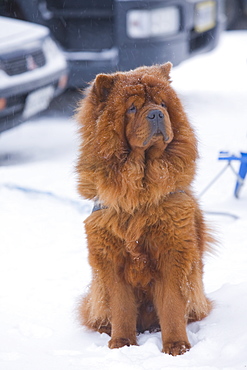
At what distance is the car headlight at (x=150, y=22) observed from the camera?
23.8ft

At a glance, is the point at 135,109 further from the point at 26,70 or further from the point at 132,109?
the point at 26,70

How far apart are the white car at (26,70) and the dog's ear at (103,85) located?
3187 millimetres

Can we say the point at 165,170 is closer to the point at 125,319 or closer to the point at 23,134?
the point at 125,319

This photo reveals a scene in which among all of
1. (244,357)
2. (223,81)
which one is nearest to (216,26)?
(223,81)

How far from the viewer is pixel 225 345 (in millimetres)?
2885

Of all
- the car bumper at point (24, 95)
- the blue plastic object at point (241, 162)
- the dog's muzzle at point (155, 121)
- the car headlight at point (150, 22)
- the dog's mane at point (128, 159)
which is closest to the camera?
the dog's muzzle at point (155, 121)

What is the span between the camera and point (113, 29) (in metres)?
7.46

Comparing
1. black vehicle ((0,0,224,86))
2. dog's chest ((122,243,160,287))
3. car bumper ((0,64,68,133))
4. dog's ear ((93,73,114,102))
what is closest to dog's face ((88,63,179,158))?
dog's ear ((93,73,114,102))

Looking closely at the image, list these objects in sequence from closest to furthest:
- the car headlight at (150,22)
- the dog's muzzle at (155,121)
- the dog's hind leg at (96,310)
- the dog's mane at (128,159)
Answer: the dog's muzzle at (155,121), the dog's mane at (128,159), the dog's hind leg at (96,310), the car headlight at (150,22)

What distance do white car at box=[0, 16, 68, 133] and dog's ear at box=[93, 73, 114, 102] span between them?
319 centimetres

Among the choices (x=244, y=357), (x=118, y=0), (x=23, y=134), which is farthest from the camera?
(x=23, y=134)

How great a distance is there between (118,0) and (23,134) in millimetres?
2166

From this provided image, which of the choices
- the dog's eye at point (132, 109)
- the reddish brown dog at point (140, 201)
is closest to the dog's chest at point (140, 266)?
the reddish brown dog at point (140, 201)

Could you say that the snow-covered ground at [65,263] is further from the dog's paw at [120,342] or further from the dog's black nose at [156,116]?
the dog's black nose at [156,116]
